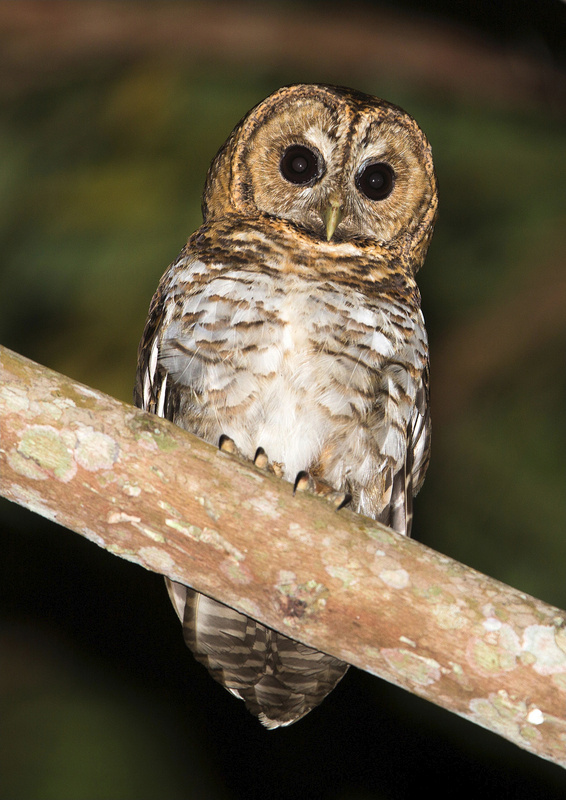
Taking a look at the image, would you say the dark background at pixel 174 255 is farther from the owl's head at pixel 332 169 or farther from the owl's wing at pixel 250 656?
the owl's wing at pixel 250 656

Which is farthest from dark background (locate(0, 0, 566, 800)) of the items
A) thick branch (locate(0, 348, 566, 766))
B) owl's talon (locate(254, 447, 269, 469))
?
thick branch (locate(0, 348, 566, 766))

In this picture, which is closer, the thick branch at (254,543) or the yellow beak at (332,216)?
the thick branch at (254,543)

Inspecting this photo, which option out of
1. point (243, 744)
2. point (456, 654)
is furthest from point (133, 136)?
point (243, 744)

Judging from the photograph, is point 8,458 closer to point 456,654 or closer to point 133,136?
point 456,654

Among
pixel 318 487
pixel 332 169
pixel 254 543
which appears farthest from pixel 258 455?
pixel 332 169

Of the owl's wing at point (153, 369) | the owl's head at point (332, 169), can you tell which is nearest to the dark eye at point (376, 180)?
the owl's head at point (332, 169)

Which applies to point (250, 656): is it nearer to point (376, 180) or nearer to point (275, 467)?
point (275, 467)
